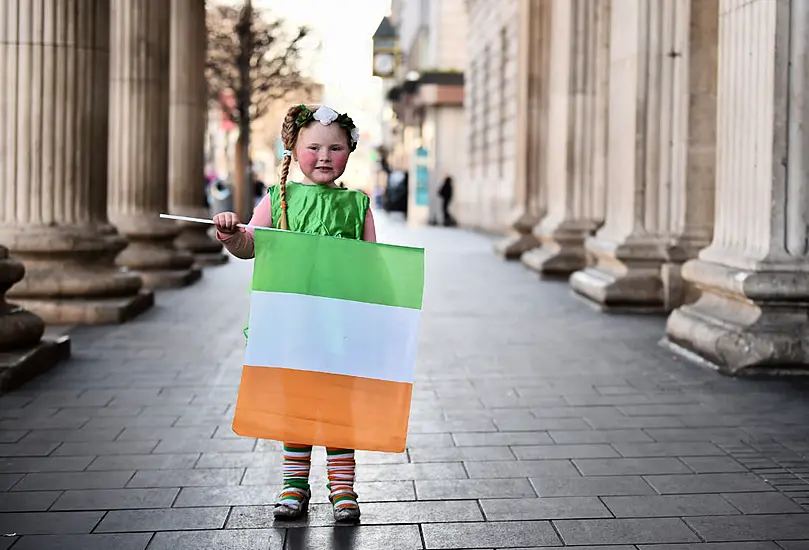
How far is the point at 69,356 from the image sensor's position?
7438 mm

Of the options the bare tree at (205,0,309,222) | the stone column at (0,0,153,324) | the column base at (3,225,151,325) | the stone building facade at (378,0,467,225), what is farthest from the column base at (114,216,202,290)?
the stone building facade at (378,0,467,225)

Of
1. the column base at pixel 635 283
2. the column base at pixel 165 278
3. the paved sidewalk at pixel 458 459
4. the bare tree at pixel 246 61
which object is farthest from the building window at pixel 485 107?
the paved sidewalk at pixel 458 459

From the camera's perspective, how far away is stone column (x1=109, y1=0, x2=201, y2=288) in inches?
482

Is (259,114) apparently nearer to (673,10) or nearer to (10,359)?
(673,10)

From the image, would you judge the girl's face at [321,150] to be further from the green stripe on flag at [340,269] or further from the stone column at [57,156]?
the stone column at [57,156]

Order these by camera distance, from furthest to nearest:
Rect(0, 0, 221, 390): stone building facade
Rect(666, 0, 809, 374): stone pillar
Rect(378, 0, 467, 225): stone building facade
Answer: Rect(378, 0, 467, 225): stone building facade < Rect(0, 0, 221, 390): stone building facade < Rect(666, 0, 809, 374): stone pillar

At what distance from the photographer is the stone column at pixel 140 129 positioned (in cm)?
1223

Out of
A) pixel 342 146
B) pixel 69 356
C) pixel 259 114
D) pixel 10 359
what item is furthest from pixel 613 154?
pixel 259 114

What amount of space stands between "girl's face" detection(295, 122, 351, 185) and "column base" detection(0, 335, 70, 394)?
10.3 feet

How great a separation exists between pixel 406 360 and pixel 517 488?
893 millimetres

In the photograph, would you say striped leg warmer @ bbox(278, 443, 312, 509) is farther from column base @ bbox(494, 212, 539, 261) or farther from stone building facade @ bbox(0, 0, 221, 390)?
column base @ bbox(494, 212, 539, 261)

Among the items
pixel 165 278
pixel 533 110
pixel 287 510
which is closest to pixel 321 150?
pixel 287 510

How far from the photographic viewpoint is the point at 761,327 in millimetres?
6848

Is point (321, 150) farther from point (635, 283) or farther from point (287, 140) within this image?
point (635, 283)
